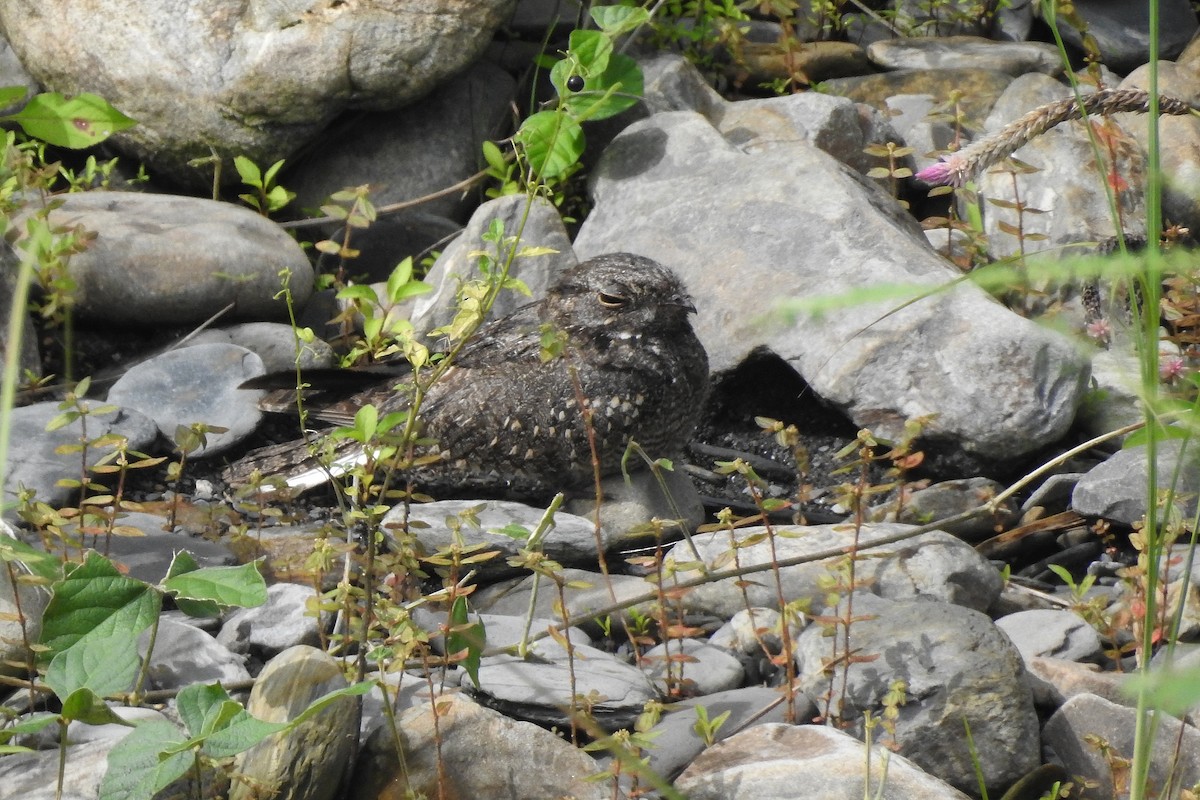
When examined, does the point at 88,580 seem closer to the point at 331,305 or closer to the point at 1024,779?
the point at 1024,779

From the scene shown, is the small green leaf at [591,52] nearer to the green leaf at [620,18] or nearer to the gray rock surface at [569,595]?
the green leaf at [620,18]

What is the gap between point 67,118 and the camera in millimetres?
1478

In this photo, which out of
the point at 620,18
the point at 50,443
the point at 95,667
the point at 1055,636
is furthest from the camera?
the point at 50,443

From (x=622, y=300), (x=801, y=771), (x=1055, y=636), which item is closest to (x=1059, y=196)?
(x=622, y=300)

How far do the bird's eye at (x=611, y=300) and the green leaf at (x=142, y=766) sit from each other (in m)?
2.07

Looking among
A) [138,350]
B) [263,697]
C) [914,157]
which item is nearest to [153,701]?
[263,697]

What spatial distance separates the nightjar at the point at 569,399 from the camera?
3.59 meters

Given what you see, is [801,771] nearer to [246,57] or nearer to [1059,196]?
[1059,196]

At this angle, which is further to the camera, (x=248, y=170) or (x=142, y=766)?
(x=248, y=170)

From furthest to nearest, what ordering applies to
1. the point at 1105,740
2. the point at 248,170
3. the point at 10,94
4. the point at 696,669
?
1. the point at 248,170
2. the point at 696,669
3. the point at 1105,740
4. the point at 10,94

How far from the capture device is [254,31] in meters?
4.61

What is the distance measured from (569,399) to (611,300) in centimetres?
32

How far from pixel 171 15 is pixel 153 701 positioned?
2.98 m

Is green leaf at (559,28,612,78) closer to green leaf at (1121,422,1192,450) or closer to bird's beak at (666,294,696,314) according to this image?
bird's beak at (666,294,696,314)
